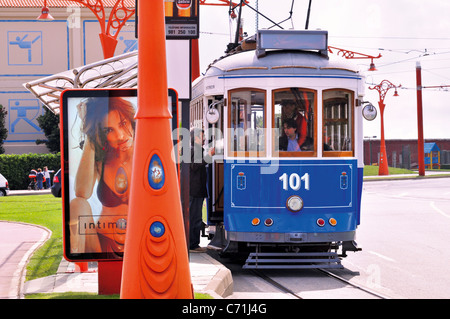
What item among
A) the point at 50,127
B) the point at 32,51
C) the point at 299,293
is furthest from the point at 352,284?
the point at 32,51

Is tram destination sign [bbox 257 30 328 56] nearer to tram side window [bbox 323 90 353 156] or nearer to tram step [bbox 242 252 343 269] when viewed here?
tram side window [bbox 323 90 353 156]

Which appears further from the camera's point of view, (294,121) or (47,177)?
(47,177)

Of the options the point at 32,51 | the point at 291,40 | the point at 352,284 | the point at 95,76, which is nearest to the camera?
the point at 352,284

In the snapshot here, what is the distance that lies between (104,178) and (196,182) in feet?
14.5

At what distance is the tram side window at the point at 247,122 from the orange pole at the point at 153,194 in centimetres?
531

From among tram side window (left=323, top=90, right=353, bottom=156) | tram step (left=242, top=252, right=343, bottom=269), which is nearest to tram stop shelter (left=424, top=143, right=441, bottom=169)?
tram side window (left=323, top=90, right=353, bottom=156)

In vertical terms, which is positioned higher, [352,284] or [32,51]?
[32,51]

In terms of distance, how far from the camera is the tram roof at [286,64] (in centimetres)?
1121

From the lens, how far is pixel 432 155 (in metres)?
75.6

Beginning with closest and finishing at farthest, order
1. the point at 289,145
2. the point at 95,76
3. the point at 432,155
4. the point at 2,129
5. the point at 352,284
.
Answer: the point at 352,284 < the point at 289,145 < the point at 95,76 < the point at 2,129 < the point at 432,155

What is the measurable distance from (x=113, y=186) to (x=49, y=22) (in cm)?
4723

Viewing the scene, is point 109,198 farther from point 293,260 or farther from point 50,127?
point 50,127

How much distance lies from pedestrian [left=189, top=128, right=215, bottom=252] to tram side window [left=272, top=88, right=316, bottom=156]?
4.39ft

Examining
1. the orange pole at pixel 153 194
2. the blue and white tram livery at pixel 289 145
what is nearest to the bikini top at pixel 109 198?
the orange pole at pixel 153 194
